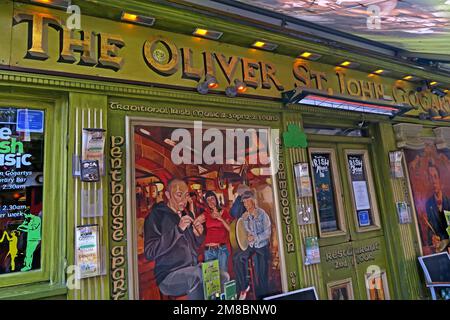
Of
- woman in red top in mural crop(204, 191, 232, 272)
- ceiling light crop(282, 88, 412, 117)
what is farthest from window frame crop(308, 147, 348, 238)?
woman in red top in mural crop(204, 191, 232, 272)

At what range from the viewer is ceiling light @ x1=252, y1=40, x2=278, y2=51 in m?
2.96

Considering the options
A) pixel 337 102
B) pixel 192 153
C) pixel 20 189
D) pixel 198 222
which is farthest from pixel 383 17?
pixel 20 189

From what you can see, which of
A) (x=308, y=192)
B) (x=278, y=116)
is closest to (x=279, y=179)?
→ (x=308, y=192)

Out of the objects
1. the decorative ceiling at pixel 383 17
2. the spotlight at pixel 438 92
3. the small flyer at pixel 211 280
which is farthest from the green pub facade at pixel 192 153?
the spotlight at pixel 438 92

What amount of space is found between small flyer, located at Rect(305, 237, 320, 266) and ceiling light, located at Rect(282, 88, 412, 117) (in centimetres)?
141

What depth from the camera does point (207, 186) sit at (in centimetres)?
260

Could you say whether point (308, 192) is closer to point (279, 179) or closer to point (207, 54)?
point (279, 179)

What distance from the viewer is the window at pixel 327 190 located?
130 inches

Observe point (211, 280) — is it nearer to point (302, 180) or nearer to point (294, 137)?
point (302, 180)

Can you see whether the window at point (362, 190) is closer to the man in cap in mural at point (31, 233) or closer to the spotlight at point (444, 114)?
the spotlight at point (444, 114)

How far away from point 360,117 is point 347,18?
1.20 metres

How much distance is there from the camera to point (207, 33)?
2.70m

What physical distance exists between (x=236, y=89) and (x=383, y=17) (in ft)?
6.02

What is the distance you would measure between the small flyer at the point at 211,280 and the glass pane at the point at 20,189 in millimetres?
1212
